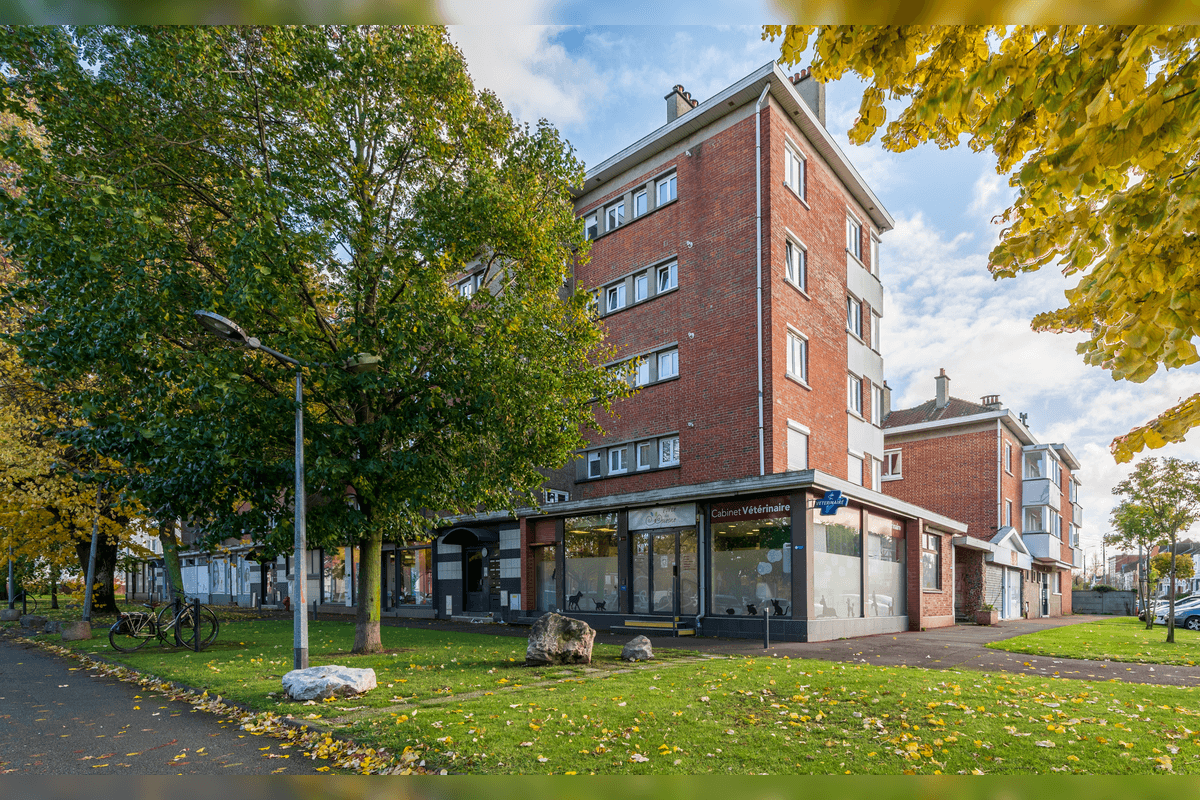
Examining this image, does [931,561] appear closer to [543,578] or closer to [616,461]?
[616,461]

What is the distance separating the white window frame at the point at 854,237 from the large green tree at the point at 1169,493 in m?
11.1

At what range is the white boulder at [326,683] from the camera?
8781 mm

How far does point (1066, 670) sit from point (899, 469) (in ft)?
83.8

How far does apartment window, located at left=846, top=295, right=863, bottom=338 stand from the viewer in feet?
83.8

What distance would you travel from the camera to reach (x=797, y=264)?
21.9m

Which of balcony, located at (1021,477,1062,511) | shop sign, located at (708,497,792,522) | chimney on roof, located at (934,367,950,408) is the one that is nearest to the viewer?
shop sign, located at (708,497,792,522)

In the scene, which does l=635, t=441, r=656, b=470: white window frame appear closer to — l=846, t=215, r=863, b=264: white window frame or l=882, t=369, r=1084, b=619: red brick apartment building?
l=846, t=215, r=863, b=264: white window frame

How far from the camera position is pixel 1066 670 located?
12.0 meters

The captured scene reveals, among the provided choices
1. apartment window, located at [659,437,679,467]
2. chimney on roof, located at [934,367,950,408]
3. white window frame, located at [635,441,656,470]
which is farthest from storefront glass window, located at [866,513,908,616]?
chimney on roof, located at [934,367,950,408]

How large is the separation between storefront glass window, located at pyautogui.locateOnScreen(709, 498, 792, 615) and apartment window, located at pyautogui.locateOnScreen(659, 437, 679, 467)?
2758mm

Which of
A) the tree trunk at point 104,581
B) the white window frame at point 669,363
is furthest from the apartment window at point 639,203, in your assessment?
the tree trunk at point 104,581

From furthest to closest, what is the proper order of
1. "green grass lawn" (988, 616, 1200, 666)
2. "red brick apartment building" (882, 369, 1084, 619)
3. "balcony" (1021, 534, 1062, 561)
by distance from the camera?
"balcony" (1021, 534, 1062, 561) < "red brick apartment building" (882, 369, 1084, 619) < "green grass lawn" (988, 616, 1200, 666)

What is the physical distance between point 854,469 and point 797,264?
25.5ft

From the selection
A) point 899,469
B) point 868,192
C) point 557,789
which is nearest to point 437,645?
point 557,789
